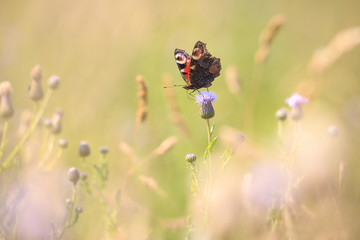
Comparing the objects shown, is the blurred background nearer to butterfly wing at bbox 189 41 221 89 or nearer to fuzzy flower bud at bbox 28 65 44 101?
butterfly wing at bbox 189 41 221 89

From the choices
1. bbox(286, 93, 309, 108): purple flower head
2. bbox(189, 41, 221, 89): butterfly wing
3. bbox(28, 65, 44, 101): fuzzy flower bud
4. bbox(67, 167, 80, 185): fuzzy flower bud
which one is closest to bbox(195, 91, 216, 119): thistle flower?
bbox(189, 41, 221, 89): butterfly wing

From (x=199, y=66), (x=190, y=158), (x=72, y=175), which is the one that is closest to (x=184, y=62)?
(x=199, y=66)

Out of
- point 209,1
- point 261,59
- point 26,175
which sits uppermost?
point 209,1

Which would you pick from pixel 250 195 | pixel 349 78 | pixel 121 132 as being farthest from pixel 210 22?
pixel 250 195

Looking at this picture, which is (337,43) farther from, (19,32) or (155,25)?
(19,32)

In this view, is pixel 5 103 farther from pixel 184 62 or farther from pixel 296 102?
pixel 296 102

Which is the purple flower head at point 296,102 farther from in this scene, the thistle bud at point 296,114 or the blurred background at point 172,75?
the blurred background at point 172,75
